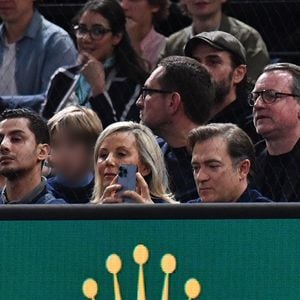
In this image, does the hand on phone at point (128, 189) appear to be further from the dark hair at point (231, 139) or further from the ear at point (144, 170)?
the dark hair at point (231, 139)

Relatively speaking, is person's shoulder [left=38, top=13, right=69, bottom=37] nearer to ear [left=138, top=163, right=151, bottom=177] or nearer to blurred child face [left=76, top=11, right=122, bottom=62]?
blurred child face [left=76, top=11, right=122, bottom=62]

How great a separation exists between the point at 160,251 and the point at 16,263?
514 mm

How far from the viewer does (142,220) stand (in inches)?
190

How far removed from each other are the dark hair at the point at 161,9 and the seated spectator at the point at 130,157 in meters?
1.85

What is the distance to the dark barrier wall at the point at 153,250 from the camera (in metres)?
4.79

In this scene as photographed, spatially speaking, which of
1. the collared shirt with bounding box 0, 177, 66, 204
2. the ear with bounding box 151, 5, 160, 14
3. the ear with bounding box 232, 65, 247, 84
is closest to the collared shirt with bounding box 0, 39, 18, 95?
the ear with bounding box 151, 5, 160, 14

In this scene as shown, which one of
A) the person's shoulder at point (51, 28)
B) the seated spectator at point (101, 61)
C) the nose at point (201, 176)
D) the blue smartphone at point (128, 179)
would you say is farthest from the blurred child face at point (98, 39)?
the blue smartphone at point (128, 179)

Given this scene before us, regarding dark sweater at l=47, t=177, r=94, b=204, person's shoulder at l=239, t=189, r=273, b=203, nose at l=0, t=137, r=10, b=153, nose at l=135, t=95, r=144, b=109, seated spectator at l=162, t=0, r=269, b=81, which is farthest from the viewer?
seated spectator at l=162, t=0, r=269, b=81

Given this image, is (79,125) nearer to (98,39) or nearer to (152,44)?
(98,39)

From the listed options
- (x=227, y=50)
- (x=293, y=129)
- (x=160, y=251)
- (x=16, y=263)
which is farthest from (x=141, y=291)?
(x=227, y=50)

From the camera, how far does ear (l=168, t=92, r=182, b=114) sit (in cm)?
601

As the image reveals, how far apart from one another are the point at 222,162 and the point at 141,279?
855 millimetres

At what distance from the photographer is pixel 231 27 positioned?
7074 millimetres

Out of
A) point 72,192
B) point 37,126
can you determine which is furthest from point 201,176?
point 37,126
